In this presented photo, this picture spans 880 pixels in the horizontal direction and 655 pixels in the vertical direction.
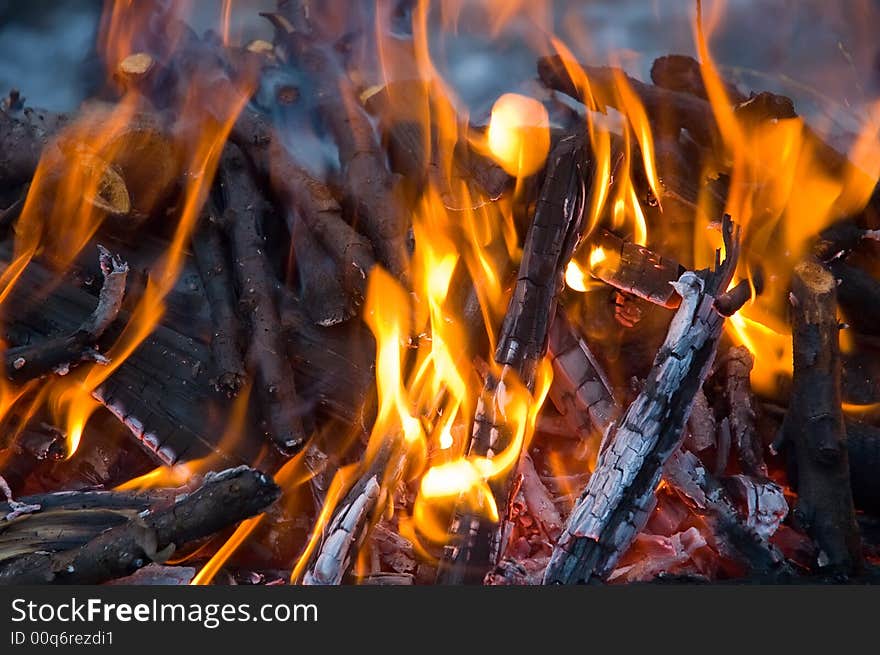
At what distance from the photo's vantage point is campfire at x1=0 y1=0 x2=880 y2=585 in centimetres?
200

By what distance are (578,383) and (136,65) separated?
6.94ft

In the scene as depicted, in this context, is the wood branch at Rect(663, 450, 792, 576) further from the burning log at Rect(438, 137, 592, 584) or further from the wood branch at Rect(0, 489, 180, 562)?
the wood branch at Rect(0, 489, 180, 562)

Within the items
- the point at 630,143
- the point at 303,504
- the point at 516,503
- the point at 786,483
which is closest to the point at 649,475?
the point at 516,503

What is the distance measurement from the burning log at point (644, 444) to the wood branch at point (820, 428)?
0.34m

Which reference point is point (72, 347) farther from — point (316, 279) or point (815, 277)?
point (815, 277)

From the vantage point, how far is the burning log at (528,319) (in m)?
1.94

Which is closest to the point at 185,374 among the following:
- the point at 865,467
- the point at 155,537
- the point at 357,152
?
the point at 155,537

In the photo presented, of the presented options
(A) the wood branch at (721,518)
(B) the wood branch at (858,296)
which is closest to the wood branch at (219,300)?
(A) the wood branch at (721,518)

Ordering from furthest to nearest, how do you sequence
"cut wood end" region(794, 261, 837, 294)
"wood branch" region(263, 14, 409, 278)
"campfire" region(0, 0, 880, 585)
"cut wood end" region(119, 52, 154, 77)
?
1. "cut wood end" region(119, 52, 154, 77)
2. "wood branch" region(263, 14, 409, 278)
3. "cut wood end" region(794, 261, 837, 294)
4. "campfire" region(0, 0, 880, 585)

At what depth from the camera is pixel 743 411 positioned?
234 cm

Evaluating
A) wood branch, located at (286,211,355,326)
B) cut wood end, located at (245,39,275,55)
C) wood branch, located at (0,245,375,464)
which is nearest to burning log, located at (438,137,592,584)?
wood branch, located at (0,245,375,464)

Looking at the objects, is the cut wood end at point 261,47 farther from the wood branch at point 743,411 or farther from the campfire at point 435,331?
the wood branch at point 743,411

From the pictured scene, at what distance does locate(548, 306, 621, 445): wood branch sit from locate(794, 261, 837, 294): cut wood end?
66 cm

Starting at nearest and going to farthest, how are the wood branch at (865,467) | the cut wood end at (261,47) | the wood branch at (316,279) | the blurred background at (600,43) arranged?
the wood branch at (865,467) < the wood branch at (316,279) < the blurred background at (600,43) < the cut wood end at (261,47)
